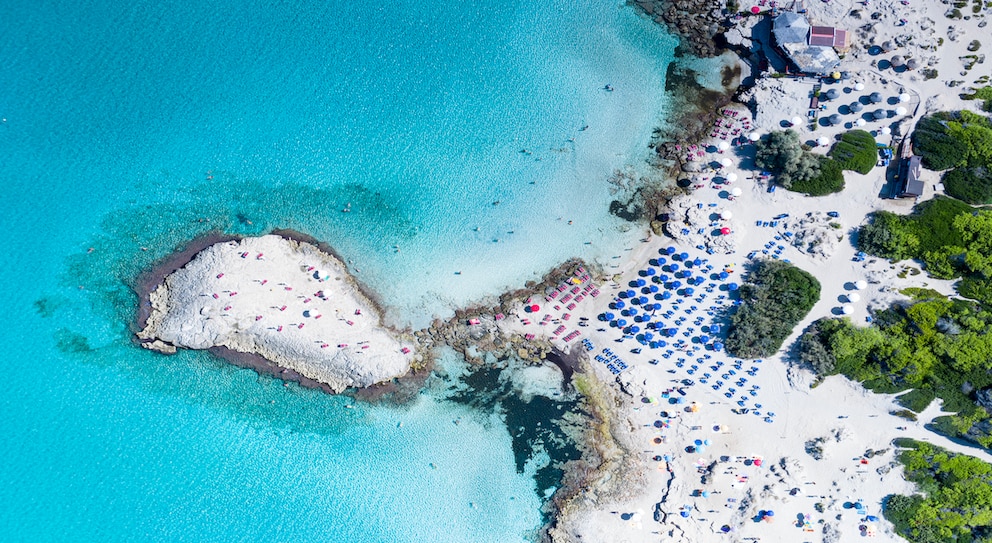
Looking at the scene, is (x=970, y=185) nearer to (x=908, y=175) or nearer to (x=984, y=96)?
(x=908, y=175)

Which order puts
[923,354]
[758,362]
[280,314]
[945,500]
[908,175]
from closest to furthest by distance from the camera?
[923,354] → [908,175] → [945,500] → [280,314] → [758,362]

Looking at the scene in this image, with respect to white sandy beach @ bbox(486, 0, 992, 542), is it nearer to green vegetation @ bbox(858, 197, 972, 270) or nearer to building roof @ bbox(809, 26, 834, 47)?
green vegetation @ bbox(858, 197, 972, 270)

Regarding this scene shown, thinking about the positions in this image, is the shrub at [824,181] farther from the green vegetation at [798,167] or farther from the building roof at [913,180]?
the building roof at [913,180]

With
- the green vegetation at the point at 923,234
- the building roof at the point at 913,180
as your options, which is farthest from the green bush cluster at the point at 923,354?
the building roof at the point at 913,180

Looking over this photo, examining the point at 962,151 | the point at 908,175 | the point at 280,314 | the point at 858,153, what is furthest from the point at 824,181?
the point at 280,314

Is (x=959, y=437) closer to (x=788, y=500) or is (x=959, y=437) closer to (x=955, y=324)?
(x=955, y=324)

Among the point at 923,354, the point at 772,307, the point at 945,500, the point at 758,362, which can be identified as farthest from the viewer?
the point at 758,362

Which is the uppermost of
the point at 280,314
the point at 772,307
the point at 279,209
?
the point at 772,307
